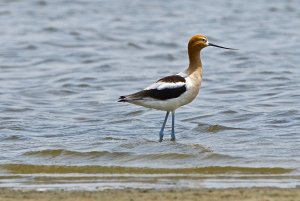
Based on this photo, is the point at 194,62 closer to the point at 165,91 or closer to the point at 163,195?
the point at 165,91

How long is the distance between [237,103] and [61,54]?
685 centimetres

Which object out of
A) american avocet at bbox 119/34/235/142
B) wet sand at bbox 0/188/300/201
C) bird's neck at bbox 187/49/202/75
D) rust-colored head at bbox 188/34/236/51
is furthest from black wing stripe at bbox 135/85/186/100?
wet sand at bbox 0/188/300/201

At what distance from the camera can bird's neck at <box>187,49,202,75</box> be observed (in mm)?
13328

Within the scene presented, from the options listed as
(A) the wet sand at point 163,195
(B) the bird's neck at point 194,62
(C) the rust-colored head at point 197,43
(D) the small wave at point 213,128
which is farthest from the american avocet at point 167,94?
(A) the wet sand at point 163,195

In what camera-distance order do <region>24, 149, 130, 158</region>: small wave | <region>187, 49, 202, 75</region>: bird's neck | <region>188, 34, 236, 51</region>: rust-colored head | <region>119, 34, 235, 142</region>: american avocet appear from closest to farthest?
<region>24, 149, 130, 158</region>: small wave, <region>119, 34, 235, 142</region>: american avocet, <region>187, 49, 202, 75</region>: bird's neck, <region>188, 34, 236, 51</region>: rust-colored head

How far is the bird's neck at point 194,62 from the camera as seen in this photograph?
43.7 feet

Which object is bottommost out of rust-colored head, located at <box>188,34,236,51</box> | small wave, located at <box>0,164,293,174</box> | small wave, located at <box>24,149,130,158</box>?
small wave, located at <box>24,149,130,158</box>

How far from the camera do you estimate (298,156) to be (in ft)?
37.7

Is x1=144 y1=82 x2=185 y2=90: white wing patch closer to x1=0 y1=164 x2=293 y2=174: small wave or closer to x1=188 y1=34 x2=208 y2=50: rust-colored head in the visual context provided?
x1=188 y1=34 x2=208 y2=50: rust-colored head

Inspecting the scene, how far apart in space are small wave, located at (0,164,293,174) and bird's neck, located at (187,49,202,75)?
2626 millimetres

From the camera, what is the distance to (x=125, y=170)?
1095 cm

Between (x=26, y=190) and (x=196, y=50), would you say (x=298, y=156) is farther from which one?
(x=26, y=190)

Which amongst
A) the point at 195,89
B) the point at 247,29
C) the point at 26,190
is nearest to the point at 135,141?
the point at 195,89

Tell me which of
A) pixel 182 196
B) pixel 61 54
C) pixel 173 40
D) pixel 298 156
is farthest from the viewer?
pixel 173 40
